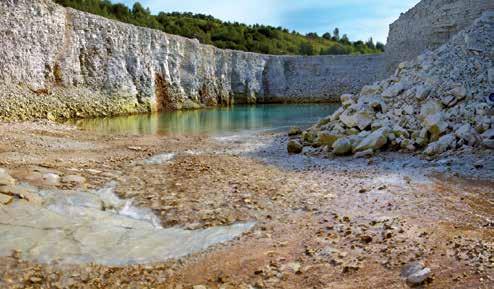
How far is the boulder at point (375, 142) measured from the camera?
1001 cm

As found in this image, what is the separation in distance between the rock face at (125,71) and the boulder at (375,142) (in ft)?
41.8

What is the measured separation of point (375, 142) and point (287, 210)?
4.65 metres

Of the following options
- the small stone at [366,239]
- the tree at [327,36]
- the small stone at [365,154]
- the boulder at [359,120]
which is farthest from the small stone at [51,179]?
the tree at [327,36]

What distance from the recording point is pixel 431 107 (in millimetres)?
10508

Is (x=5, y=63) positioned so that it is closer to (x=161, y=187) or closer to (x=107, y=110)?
(x=107, y=110)

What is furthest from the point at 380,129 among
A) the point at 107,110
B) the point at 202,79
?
the point at 202,79

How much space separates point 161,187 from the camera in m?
7.38

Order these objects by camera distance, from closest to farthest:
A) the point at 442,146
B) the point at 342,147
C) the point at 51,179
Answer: the point at 51,179 → the point at 442,146 → the point at 342,147

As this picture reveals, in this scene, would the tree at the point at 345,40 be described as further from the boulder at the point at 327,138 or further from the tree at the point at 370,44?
the boulder at the point at 327,138

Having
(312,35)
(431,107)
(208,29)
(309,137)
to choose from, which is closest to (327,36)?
(312,35)

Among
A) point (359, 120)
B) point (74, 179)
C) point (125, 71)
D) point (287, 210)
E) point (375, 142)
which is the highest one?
point (125, 71)

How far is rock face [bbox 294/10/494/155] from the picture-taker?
31.2ft

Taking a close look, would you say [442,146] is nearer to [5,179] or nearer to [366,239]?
[366,239]

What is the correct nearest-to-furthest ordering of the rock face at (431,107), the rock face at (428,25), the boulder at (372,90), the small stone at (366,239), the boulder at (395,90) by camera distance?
the small stone at (366,239), the rock face at (431,107), the boulder at (395,90), the boulder at (372,90), the rock face at (428,25)
